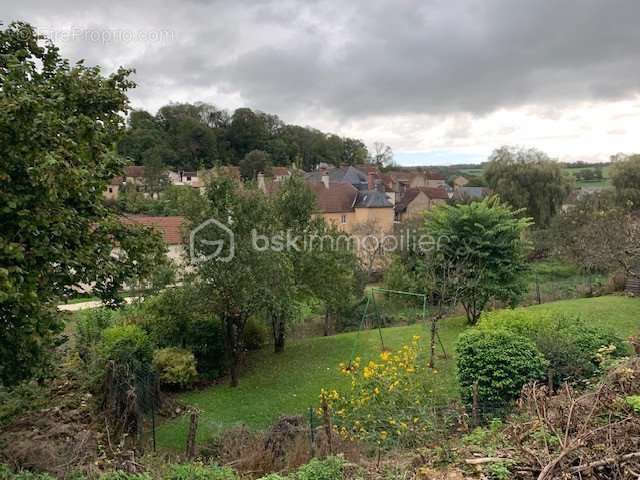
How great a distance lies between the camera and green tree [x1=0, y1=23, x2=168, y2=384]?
5.61m

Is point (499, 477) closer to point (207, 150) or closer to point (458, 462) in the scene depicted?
point (458, 462)

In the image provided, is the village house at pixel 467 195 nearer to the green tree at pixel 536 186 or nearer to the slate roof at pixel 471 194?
the slate roof at pixel 471 194

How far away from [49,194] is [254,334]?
10021 millimetres

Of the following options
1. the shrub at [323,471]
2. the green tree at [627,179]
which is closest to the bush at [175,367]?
the shrub at [323,471]

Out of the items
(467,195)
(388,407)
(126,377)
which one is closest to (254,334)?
(126,377)

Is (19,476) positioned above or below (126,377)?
above

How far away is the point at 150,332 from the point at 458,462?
9889 mm

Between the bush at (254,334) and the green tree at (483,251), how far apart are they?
5.79 m

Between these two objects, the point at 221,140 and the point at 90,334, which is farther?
the point at 221,140

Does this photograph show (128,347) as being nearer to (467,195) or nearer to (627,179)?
(467,195)

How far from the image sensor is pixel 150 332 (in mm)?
12695

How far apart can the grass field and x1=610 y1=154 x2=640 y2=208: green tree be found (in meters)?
20.0

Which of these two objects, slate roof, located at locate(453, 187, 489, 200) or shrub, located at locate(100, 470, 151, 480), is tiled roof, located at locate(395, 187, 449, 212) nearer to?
slate roof, located at locate(453, 187, 489, 200)

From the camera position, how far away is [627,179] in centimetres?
3450
